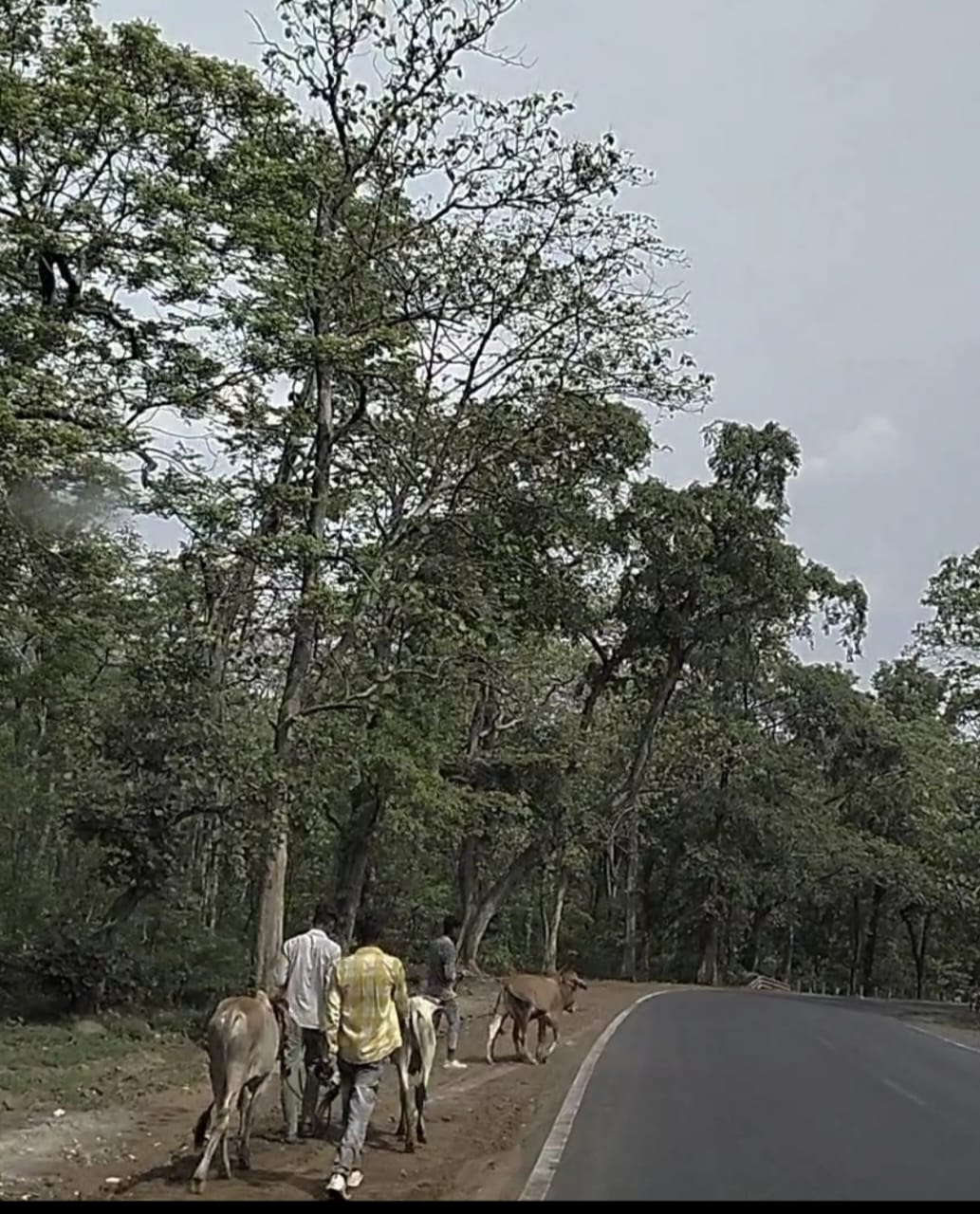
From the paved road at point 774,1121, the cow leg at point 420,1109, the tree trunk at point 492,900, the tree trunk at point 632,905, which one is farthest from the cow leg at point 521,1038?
the tree trunk at point 632,905

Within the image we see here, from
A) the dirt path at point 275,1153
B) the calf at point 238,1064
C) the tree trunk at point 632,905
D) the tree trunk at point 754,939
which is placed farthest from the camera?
the tree trunk at point 754,939

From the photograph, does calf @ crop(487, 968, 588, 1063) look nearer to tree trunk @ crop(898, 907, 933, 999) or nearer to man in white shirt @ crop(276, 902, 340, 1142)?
man in white shirt @ crop(276, 902, 340, 1142)

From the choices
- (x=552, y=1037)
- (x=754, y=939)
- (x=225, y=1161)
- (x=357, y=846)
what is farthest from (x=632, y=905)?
(x=225, y=1161)

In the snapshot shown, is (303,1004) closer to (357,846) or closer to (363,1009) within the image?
(363,1009)

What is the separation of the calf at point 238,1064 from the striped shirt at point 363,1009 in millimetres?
453

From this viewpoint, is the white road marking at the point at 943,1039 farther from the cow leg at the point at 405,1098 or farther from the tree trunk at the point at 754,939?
the tree trunk at the point at 754,939

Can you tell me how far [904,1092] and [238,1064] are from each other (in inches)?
299

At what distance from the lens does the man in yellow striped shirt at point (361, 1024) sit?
8789 millimetres

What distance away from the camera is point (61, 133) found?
1605 centimetres

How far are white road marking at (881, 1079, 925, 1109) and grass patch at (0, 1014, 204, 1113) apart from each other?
6618mm

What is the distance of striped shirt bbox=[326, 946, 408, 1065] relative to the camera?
352 inches

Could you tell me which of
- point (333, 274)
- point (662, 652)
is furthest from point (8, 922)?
point (662, 652)

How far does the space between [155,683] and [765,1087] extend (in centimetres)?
861

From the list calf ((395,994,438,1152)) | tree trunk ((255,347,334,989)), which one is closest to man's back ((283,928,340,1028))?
calf ((395,994,438,1152))
